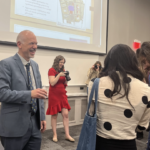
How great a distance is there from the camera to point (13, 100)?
121 cm

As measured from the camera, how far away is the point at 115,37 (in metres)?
5.00

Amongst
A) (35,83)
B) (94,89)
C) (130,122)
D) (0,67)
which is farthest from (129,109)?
(0,67)

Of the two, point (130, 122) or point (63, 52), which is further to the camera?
point (63, 52)

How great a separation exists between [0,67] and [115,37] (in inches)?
167

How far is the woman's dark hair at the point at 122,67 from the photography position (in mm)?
1032

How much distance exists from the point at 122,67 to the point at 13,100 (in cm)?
78

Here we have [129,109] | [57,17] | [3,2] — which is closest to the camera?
[129,109]

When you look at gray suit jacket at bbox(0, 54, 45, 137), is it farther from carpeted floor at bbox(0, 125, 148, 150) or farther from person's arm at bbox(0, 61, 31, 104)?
carpeted floor at bbox(0, 125, 148, 150)

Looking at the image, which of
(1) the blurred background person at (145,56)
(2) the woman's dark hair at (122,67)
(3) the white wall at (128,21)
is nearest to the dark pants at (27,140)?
(2) the woman's dark hair at (122,67)

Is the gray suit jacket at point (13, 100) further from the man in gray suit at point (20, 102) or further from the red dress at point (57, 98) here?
the red dress at point (57, 98)

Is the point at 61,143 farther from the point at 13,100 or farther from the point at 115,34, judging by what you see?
the point at 115,34

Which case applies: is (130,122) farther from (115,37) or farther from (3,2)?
(115,37)

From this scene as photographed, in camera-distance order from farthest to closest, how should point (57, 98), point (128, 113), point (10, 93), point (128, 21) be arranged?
point (128, 21), point (57, 98), point (10, 93), point (128, 113)

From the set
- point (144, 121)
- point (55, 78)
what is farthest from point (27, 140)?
point (55, 78)
